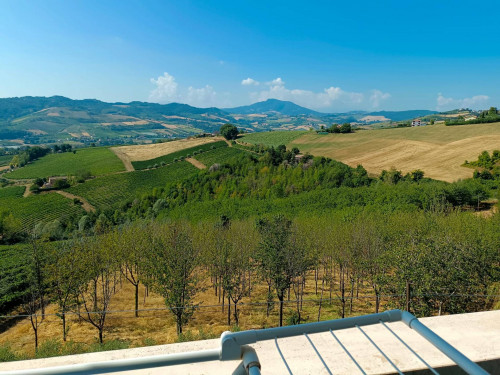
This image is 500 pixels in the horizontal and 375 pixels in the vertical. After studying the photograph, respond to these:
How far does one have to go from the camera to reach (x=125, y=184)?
86.0m

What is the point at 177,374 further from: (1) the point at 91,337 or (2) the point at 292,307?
(2) the point at 292,307

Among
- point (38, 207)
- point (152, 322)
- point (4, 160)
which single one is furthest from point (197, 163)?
point (4, 160)

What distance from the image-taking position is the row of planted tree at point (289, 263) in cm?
1633

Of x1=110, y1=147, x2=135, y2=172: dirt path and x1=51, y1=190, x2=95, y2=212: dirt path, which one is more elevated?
x1=110, y1=147, x2=135, y2=172: dirt path

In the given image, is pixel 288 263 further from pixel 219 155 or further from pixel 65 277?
pixel 219 155

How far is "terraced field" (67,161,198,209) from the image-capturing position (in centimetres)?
7869

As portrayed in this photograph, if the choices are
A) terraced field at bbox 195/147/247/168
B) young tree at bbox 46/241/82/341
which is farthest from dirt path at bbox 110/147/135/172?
young tree at bbox 46/241/82/341

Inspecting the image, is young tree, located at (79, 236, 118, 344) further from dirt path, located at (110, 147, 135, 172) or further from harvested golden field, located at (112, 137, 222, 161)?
harvested golden field, located at (112, 137, 222, 161)

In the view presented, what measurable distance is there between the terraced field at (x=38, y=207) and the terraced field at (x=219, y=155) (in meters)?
39.4

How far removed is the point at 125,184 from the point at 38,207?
21814 millimetres

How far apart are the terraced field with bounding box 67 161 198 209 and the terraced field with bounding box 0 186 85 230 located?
5029mm

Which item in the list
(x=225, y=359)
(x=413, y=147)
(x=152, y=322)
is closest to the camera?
(x=225, y=359)

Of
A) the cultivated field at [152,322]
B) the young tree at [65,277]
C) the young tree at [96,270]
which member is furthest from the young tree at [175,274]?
the young tree at [65,277]

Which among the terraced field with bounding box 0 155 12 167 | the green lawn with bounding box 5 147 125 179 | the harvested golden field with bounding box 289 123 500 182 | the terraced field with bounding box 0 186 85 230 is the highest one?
the harvested golden field with bounding box 289 123 500 182
